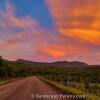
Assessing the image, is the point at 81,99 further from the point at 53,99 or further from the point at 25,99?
the point at 25,99

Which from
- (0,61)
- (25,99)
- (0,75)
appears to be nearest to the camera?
(25,99)

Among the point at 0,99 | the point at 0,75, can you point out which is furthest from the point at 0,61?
the point at 0,99

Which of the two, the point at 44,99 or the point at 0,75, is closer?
the point at 44,99

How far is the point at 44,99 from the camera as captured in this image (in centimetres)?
2214

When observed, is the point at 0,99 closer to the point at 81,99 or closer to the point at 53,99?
the point at 53,99

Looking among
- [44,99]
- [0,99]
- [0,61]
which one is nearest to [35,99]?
[44,99]

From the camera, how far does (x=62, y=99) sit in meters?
22.2

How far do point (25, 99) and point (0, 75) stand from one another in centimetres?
8313

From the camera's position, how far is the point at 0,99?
2231 cm

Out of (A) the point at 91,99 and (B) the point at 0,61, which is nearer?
(A) the point at 91,99

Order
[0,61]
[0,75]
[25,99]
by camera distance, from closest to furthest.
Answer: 1. [25,99]
2. [0,61]
3. [0,75]

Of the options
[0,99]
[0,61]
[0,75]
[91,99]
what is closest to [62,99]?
[91,99]

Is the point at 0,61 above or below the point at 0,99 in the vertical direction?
above

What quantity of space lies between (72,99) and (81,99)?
26.3 inches
